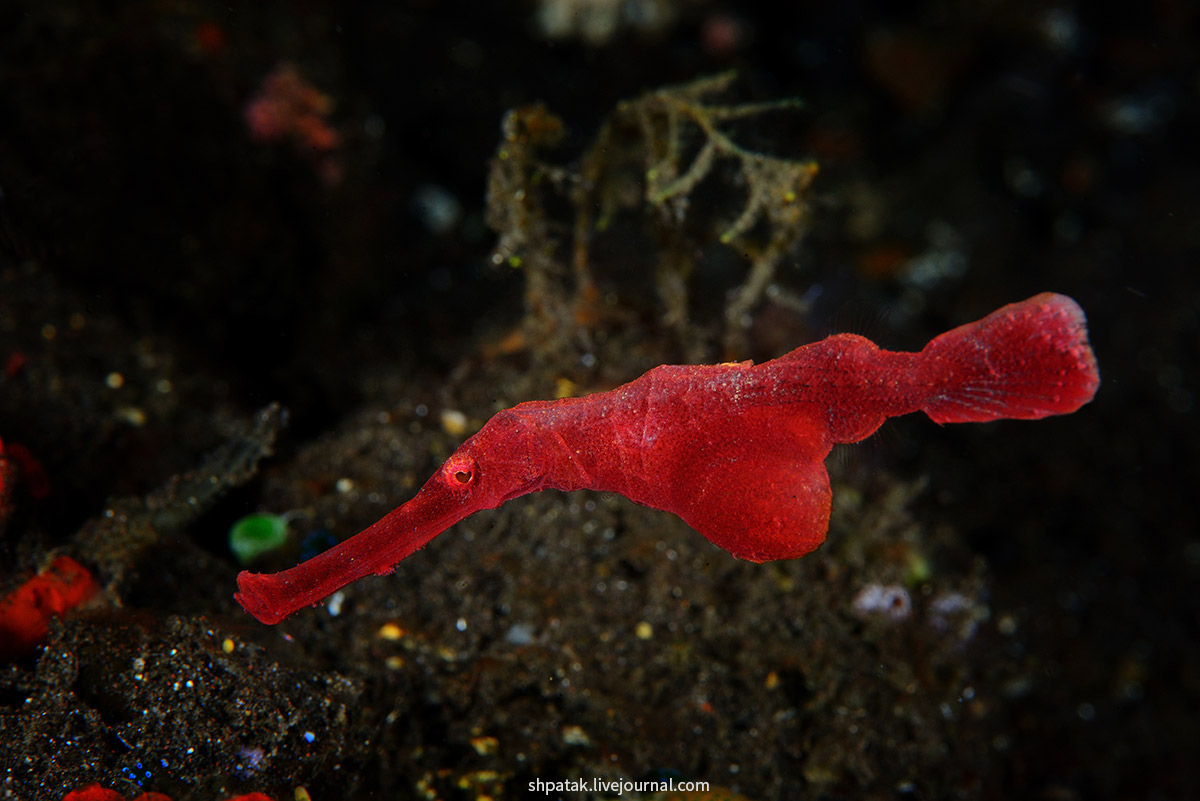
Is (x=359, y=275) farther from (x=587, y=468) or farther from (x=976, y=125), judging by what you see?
(x=976, y=125)

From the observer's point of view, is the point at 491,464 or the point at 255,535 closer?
the point at 491,464

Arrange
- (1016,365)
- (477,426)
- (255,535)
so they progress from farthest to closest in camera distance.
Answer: (477,426), (255,535), (1016,365)

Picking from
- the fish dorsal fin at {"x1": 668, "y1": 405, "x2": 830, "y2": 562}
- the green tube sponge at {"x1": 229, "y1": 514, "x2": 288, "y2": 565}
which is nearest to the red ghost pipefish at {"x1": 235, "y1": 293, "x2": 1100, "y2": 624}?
the fish dorsal fin at {"x1": 668, "y1": 405, "x2": 830, "y2": 562}

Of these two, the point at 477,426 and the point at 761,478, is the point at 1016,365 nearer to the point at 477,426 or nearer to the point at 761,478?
the point at 761,478

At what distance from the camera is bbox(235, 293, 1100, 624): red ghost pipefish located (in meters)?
2.18

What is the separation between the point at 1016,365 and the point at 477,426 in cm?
266

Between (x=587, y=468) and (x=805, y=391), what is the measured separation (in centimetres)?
79

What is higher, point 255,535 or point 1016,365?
point 1016,365

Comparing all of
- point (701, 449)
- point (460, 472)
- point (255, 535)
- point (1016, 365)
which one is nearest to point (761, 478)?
point (701, 449)

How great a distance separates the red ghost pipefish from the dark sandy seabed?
0.28m

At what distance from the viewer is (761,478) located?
2221 millimetres

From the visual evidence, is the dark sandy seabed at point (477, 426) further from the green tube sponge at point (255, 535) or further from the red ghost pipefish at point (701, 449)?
the red ghost pipefish at point (701, 449)

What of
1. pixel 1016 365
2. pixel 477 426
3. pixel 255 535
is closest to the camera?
pixel 1016 365

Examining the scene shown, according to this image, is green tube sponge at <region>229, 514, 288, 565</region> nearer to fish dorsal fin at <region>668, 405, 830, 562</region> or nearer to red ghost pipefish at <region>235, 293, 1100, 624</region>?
red ghost pipefish at <region>235, 293, 1100, 624</region>
